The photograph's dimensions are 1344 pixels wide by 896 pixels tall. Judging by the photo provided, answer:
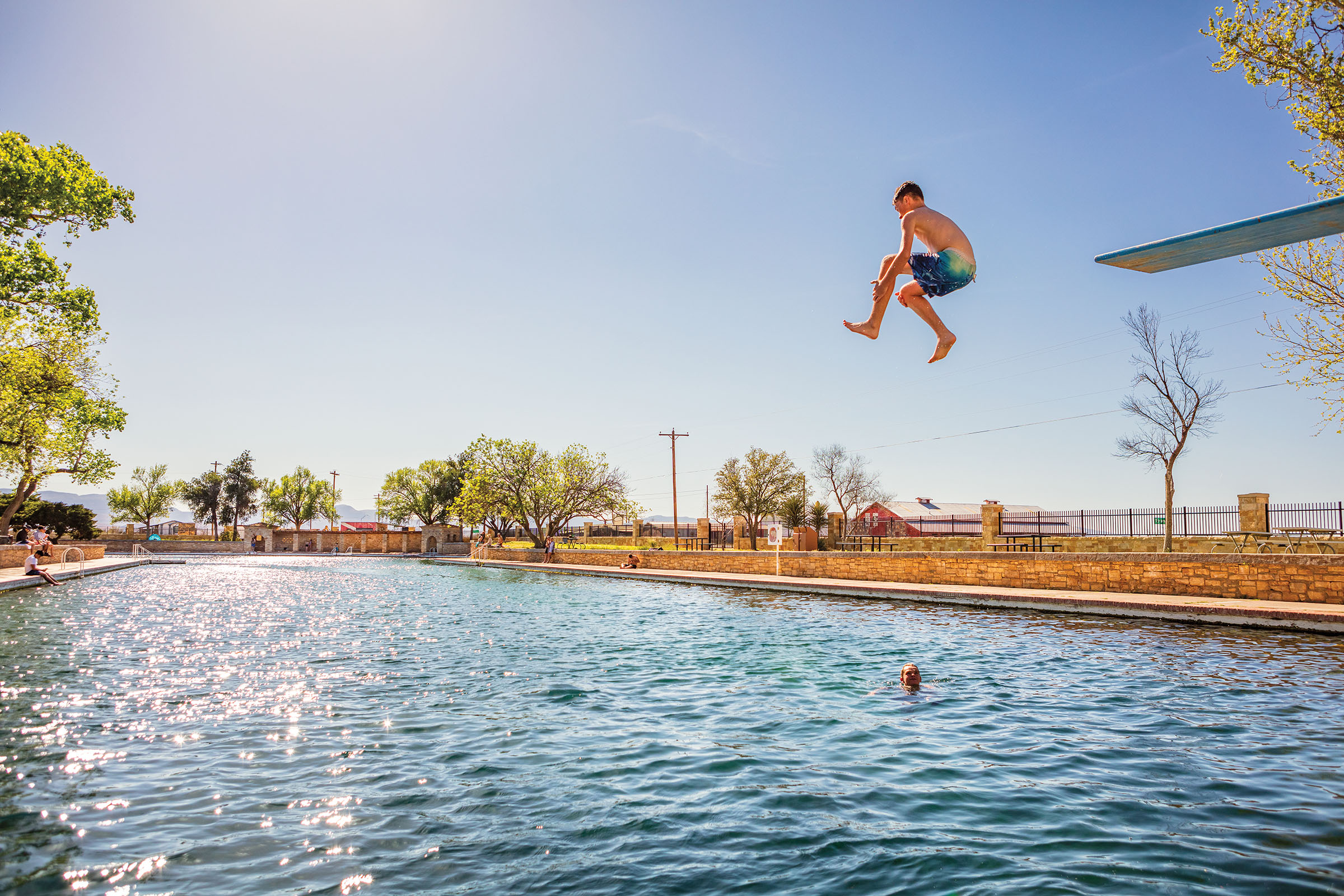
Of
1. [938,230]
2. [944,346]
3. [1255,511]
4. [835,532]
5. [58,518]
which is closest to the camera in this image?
[938,230]

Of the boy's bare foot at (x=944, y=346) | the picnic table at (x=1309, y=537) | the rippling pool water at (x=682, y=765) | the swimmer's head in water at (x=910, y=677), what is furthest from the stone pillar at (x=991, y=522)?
the boy's bare foot at (x=944, y=346)

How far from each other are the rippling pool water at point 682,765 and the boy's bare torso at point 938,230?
12.0 ft

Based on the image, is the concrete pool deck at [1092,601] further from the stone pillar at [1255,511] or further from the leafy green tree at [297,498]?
the leafy green tree at [297,498]

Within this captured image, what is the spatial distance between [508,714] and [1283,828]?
277 inches

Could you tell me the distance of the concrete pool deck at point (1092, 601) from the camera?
1281 centimetres

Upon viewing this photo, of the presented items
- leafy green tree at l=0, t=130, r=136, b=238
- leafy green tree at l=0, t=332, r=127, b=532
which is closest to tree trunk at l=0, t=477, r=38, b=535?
leafy green tree at l=0, t=332, r=127, b=532

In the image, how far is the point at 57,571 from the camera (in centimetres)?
2702

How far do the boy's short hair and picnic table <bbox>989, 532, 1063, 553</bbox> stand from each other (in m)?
24.7

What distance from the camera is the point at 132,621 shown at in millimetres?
16734

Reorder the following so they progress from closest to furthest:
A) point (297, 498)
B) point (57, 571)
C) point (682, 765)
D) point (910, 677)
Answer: point (682, 765) < point (910, 677) < point (57, 571) < point (297, 498)

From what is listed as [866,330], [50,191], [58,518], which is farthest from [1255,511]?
[58,518]

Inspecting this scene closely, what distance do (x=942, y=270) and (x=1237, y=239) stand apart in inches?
52.0

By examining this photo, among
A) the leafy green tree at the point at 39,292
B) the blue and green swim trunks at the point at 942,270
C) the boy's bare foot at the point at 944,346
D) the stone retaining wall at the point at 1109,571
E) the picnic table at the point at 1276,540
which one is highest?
the leafy green tree at the point at 39,292

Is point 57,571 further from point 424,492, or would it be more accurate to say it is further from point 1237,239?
point 424,492
